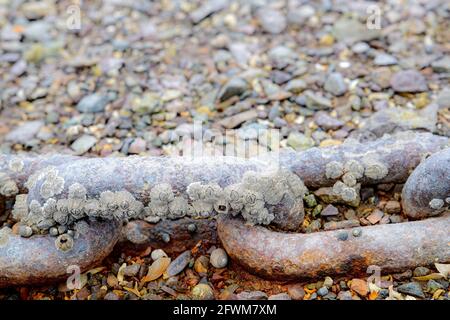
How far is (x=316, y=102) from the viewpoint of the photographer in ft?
10.6

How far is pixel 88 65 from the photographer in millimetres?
3762

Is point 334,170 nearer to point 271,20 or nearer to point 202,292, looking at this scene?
point 202,292

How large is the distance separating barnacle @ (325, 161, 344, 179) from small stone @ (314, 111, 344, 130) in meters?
0.66

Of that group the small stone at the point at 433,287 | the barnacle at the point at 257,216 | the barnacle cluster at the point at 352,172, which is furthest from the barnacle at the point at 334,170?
the small stone at the point at 433,287

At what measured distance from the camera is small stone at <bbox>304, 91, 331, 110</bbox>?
3233 millimetres

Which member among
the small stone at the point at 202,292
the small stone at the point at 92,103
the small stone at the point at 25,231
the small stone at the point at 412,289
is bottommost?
the small stone at the point at 202,292

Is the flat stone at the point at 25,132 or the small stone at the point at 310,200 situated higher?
the small stone at the point at 310,200

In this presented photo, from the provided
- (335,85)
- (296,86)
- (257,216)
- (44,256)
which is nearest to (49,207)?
(44,256)

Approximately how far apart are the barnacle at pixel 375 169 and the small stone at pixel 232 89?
1.11m

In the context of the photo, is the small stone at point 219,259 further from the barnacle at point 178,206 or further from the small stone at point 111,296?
the small stone at point 111,296

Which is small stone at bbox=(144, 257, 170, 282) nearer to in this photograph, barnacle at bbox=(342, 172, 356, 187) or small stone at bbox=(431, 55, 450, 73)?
barnacle at bbox=(342, 172, 356, 187)

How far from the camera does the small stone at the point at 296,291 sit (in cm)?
225

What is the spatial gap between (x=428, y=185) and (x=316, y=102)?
114 centimetres
